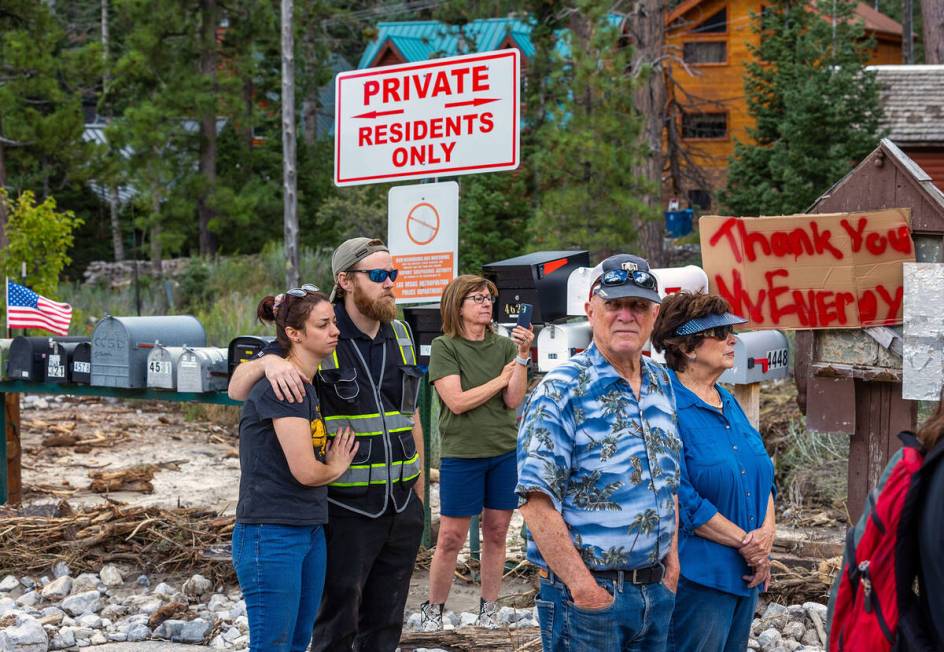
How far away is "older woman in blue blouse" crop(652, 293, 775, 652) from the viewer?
3.60 metres

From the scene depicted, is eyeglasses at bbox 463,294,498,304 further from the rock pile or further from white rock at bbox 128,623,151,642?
white rock at bbox 128,623,151,642

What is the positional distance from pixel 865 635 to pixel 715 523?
103 cm

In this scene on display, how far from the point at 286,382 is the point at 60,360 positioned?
4188 mm

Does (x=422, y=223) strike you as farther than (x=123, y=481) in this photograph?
No

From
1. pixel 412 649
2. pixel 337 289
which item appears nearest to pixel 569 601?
pixel 337 289

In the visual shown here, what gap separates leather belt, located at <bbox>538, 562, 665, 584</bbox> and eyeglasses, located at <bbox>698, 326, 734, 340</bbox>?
2.95 feet

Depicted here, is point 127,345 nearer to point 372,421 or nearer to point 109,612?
point 109,612

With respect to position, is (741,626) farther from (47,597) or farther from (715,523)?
(47,597)

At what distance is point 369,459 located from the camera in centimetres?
433

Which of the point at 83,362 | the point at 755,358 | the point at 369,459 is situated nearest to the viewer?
the point at 369,459

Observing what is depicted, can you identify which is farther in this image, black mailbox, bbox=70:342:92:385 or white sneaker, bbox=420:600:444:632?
black mailbox, bbox=70:342:92:385

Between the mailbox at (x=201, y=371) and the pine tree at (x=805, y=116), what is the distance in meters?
13.5

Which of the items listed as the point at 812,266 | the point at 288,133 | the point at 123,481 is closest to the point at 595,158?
the point at 123,481

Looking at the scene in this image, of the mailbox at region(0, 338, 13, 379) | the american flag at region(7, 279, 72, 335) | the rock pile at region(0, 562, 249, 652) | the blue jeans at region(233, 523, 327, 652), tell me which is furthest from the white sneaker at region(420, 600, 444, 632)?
the american flag at region(7, 279, 72, 335)
